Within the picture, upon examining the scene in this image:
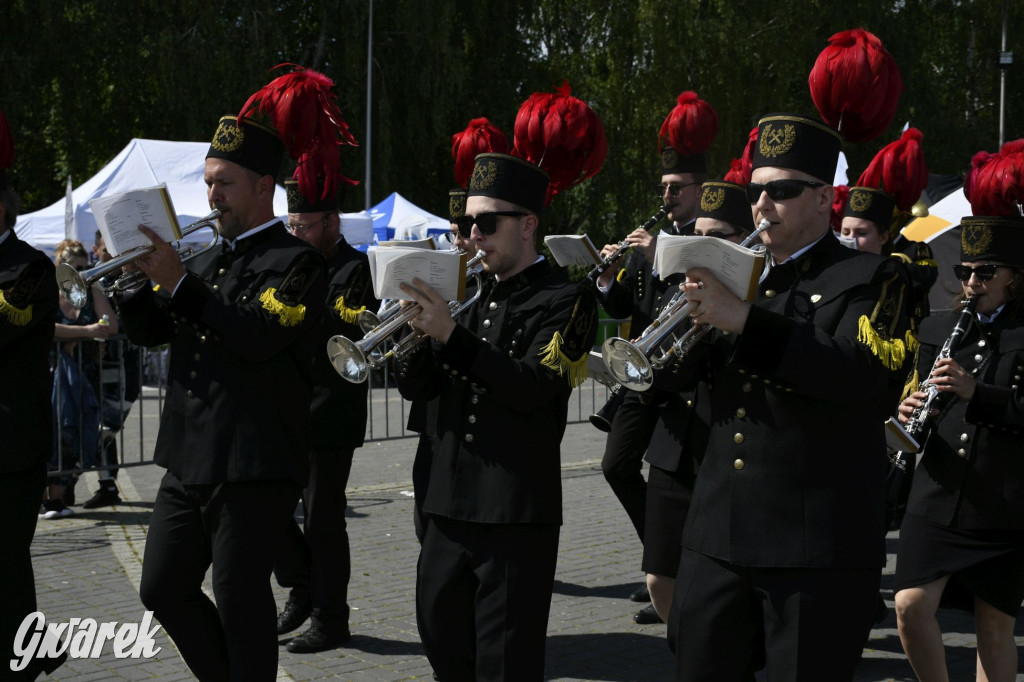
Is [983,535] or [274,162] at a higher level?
[274,162]

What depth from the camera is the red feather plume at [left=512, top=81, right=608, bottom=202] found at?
4.82 metres

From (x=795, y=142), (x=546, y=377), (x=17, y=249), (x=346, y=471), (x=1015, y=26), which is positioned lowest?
(x=346, y=471)

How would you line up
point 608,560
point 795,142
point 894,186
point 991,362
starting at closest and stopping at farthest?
1. point 795,142
2. point 991,362
3. point 894,186
4. point 608,560

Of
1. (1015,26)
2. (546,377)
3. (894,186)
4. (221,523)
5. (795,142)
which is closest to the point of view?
(795,142)

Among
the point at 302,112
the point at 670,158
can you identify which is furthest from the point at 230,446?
the point at 670,158

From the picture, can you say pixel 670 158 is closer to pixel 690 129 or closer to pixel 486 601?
pixel 690 129

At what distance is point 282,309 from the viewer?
4559mm

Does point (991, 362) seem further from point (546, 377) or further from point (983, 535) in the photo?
point (546, 377)

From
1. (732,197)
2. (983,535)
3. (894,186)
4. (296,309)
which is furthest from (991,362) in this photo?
(296,309)

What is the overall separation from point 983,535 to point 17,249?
3.99 metres

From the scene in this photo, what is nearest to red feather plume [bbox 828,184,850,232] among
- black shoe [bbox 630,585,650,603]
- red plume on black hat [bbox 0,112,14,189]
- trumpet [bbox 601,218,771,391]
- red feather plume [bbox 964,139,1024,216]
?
red feather plume [bbox 964,139,1024,216]

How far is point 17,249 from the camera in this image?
5016mm

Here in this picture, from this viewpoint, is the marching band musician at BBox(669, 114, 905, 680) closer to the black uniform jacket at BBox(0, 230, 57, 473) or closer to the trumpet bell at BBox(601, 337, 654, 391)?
the trumpet bell at BBox(601, 337, 654, 391)

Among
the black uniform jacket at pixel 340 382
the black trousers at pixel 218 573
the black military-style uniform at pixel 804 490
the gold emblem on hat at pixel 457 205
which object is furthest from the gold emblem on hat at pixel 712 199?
the black trousers at pixel 218 573
